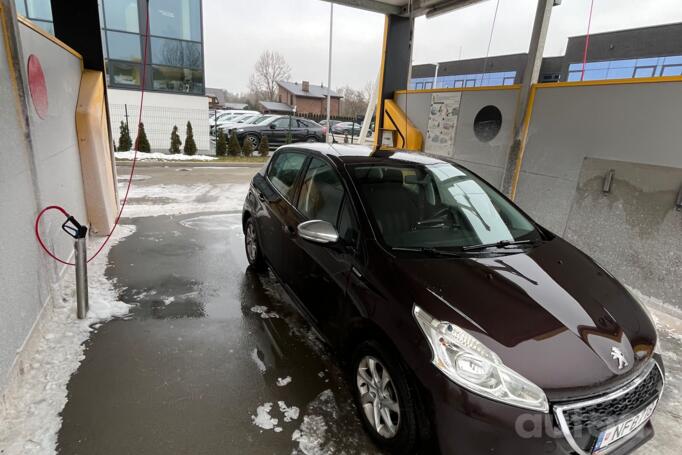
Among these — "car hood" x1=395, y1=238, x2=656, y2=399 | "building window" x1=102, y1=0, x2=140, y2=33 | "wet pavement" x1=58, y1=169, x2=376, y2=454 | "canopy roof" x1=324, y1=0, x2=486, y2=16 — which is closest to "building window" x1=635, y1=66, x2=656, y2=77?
"canopy roof" x1=324, y1=0, x2=486, y2=16

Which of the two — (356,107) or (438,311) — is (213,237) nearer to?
(438,311)

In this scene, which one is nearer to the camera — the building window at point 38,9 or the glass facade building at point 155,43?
the building window at point 38,9

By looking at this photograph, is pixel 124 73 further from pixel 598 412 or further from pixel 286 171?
pixel 598 412

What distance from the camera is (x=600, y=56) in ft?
67.3

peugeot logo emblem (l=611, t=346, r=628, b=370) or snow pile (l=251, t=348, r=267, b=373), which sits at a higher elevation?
peugeot logo emblem (l=611, t=346, r=628, b=370)

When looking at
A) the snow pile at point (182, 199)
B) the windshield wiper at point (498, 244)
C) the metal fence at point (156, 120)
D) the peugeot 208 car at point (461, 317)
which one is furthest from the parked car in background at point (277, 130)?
the windshield wiper at point (498, 244)

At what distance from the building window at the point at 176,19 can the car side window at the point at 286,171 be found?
13.1 m

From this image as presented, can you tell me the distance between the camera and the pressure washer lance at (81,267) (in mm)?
2971

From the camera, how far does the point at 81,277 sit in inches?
123

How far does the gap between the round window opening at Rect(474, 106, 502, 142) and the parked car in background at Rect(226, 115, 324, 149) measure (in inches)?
420

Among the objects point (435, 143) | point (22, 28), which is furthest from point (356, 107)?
point (22, 28)

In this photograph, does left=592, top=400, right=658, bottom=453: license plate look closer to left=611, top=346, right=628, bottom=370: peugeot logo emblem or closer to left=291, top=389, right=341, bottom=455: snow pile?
left=611, top=346, right=628, bottom=370: peugeot logo emblem

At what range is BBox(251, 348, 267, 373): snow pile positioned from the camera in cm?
275

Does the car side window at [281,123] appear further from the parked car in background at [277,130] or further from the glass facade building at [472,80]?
the glass facade building at [472,80]
